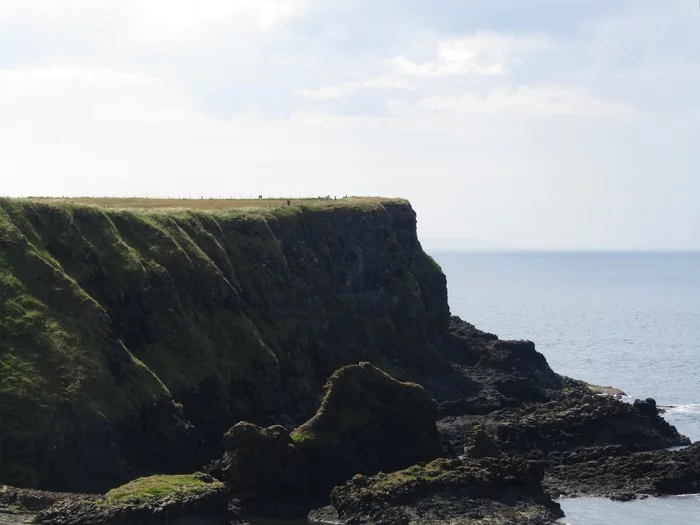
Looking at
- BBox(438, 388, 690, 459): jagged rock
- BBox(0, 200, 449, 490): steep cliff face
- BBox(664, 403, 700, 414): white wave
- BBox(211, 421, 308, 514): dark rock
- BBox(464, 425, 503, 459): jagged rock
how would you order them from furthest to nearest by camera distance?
1. BBox(664, 403, 700, 414): white wave
2. BBox(438, 388, 690, 459): jagged rock
3. BBox(464, 425, 503, 459): jagged rock
4. BBox(0, 200, 449, 490): steep cliff face
5. BBox(211, 421, 308, 514): dark rock

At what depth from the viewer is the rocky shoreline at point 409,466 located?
70.9m

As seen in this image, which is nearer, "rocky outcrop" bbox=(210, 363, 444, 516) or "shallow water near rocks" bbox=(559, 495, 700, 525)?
"rocky outcrop" bbox=(210, 363, 444, 516)

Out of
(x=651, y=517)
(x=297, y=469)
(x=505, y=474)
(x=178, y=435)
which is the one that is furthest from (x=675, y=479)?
(x=178, y=435)

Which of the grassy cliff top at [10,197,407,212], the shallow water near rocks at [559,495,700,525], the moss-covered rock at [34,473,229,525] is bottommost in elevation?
the shallow water near rocks at [559,495,700,525]

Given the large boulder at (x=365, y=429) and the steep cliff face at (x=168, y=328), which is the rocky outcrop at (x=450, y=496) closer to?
the large boulder at (x=365, y=429)

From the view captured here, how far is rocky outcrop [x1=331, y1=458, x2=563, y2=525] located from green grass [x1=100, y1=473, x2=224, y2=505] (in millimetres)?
9486

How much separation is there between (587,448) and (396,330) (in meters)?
38.0

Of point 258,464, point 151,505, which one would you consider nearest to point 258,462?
point 258,464

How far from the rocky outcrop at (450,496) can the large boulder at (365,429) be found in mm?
5352

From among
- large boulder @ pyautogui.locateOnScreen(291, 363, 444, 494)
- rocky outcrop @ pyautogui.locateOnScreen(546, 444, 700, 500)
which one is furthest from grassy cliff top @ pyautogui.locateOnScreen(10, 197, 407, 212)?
rocky outcrop @ pyautogui.locateOnScreen(546, 444, 700, 500)

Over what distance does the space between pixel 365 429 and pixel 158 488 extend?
19.6 metres

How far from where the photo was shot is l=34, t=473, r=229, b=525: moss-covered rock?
6594cm

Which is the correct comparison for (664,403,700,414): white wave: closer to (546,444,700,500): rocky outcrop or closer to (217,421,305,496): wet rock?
(546,444,700,500): rocky outcrop

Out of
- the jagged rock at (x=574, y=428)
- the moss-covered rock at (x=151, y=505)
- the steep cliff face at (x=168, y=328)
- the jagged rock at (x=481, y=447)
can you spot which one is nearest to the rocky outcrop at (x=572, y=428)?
the jagged rock at (x=574, y=428)
